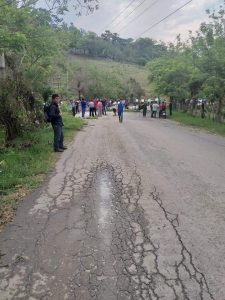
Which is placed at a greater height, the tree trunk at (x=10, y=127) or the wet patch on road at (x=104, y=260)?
the tree trunk at (x=10, y=127)

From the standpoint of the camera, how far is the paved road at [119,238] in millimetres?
3650

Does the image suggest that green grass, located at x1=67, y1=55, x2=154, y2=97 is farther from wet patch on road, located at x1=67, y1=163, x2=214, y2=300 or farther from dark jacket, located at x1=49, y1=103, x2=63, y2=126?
wet patch on road, located at x1=67, y1=163, x2=214, y2=300

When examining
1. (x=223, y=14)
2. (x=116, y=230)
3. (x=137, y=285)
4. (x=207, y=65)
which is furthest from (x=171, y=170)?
(x=223, y=14)

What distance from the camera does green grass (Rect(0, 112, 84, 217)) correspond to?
7.05 m

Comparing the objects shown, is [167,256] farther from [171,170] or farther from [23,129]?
[23,129]

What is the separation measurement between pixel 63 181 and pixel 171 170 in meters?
2.66

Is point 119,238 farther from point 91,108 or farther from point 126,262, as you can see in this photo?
point 91,108

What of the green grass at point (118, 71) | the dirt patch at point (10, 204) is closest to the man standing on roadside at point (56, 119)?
the dirt patch at point (10, 204)

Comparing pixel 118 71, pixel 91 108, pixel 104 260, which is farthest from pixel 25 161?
pixel 118 71

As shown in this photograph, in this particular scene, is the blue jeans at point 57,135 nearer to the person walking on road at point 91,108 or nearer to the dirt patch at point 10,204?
the dirt patch at point 10,204

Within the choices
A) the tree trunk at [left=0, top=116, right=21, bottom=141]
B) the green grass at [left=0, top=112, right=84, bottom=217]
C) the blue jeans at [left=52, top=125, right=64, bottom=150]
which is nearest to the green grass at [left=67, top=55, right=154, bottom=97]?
the tree trunk at [left=0, top=116, right=21, bottom=141]

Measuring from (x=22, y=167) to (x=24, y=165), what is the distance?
269 millimetres

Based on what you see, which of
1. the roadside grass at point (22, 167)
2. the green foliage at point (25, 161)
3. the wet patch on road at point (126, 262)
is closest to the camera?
the wet patch on road at point (126, 262)

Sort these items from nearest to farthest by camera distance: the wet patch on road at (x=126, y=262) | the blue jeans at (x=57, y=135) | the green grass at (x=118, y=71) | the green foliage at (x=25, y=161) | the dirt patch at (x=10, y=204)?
the wet patch on road at (x=126, y=262)
the dirt patch at (x=10, y=204)
the green foliage at (x=25, y=161)
the blue jeans at (x=57, y=135)
the green grass at (x=118, y=71)
